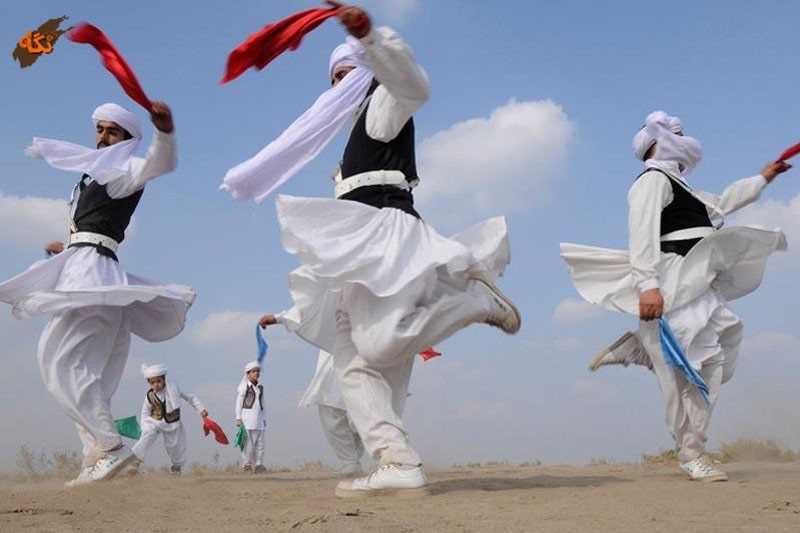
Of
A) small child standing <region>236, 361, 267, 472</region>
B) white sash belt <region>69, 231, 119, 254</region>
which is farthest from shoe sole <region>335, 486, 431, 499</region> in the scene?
small child standing <region>236, 361, 267, 472</region>

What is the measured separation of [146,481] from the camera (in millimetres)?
6137

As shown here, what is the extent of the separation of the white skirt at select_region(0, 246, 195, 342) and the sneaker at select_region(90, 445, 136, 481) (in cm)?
95

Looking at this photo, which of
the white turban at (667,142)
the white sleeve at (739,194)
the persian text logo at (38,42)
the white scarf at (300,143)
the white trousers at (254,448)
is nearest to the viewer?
the white scarf at (300,143)

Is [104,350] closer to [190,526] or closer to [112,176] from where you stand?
[112,176]

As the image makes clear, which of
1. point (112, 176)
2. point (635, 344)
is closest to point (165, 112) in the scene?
point (112, 176)

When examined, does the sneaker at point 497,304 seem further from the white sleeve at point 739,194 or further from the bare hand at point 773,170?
the bare hand at point 773,170

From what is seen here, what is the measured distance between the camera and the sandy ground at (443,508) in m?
3.46

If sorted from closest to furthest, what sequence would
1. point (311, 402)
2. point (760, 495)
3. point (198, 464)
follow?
point (760, 495) < point (311, 402) < point (198, 464)

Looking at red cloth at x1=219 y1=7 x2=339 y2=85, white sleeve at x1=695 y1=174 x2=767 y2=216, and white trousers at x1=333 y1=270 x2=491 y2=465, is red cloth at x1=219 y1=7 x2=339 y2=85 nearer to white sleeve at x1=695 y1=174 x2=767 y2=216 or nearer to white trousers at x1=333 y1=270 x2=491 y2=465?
white trousers at x1=333 y1=270 x2=491 y2=465

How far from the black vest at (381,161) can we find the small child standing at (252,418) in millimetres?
8623

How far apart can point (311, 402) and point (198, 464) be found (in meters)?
5.15

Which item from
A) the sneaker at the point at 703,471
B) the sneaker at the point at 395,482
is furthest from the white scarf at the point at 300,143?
the sneaker at the point at 703,471

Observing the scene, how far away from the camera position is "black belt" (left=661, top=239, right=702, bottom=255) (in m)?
6.00

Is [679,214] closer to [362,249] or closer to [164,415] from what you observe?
[362,249]
